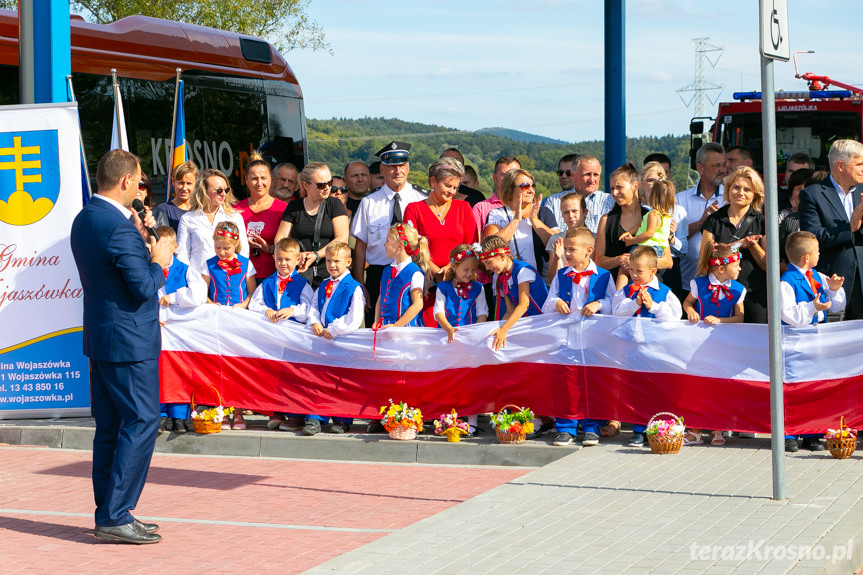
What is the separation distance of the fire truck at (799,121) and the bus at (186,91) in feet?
23.6

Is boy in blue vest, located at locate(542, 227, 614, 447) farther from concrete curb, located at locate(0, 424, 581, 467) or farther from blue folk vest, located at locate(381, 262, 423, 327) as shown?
blue folk vest, located at locate(381, 262, 423, 327)

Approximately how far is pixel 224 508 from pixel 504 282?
9.89 feet

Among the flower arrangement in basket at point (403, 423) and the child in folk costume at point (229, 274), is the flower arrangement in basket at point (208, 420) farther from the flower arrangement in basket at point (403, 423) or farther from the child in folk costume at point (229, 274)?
the flower arrangement in basket at point (403, 423)

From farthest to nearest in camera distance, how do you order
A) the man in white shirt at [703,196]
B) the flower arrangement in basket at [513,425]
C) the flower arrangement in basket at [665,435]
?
the man in white shirt at [703,196] < the flower arrangement in basket at [513,425] < the flower arrangement in basket at [665,435]

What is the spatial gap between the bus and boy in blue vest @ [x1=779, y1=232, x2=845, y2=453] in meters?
7.95

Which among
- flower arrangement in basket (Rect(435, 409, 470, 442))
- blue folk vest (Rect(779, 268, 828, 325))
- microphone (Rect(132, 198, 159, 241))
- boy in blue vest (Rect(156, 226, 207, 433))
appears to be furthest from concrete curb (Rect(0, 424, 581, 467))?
blue folk vest (Rect(779, 268, 828, 325))

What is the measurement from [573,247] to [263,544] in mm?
3589

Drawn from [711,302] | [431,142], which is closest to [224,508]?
[711,302]

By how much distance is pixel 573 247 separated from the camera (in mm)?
8492

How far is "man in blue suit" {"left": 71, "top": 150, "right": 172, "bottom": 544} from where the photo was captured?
6.11m

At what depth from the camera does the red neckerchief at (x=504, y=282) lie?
888 centimetres

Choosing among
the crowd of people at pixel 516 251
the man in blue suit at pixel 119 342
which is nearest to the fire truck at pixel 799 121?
the crowd of people at pixel 516 251

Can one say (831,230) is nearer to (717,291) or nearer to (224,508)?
(717,291)

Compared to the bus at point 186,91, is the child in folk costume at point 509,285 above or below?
below
